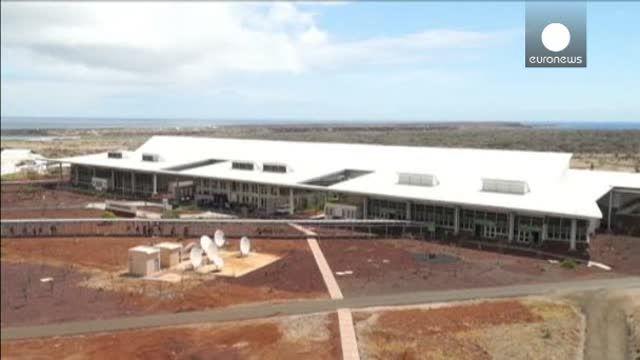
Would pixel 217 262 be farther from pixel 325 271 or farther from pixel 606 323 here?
pixel 606 323

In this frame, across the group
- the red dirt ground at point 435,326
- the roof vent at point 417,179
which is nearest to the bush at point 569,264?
the red dirt ground at point 435,326

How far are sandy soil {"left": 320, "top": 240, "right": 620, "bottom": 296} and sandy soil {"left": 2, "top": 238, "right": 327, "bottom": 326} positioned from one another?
2372 millimetres

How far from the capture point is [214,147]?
74.3 metres

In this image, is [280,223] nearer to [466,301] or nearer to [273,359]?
[466,301]

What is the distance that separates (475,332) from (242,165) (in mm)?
41433

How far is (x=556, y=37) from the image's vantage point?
53.0ft

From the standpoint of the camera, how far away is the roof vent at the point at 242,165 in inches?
2471

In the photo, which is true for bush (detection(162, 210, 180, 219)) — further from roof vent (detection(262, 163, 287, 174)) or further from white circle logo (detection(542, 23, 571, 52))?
white circle logo (detection(542, 23, 571, 52))

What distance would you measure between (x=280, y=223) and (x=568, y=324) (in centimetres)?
2780

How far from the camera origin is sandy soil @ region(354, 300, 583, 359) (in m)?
23.4

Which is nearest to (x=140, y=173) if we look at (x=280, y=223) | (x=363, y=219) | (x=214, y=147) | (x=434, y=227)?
(x=214, y=147)

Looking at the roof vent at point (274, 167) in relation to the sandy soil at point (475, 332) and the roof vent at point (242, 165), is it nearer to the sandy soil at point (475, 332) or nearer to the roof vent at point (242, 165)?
the roof vent at point (242, 165)

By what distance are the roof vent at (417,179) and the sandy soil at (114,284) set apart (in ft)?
48.3

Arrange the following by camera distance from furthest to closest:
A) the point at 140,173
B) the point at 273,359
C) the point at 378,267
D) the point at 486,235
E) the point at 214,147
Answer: the point at 214,147, the point at 140,173, the point at 486,235, the point at 378,267, the point at 273,359
